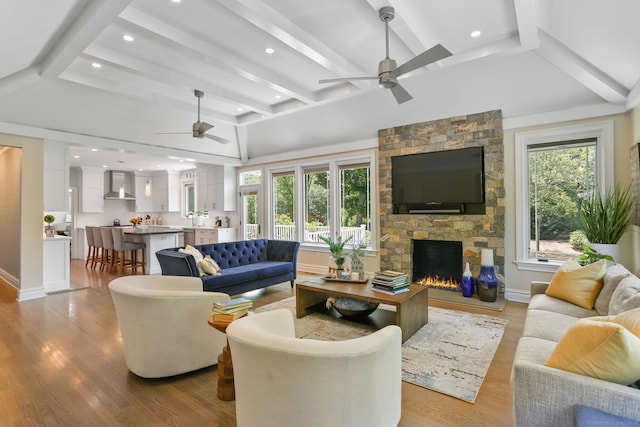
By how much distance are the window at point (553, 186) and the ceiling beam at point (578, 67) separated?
0.59 m

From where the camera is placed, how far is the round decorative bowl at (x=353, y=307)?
367cm

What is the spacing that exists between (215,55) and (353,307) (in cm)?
334

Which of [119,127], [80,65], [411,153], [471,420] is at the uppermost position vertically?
[80,65]

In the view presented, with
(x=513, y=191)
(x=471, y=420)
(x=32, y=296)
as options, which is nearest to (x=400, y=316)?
(x=471, y=420)

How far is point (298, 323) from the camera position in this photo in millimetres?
3793

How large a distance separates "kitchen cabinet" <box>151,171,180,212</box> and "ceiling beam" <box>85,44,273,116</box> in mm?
5375

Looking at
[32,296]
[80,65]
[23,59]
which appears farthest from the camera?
[32,296]

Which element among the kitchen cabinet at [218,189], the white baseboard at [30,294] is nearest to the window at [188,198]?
the kitchen cabinet at [218,189]

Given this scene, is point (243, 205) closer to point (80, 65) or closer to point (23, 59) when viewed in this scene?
point (80, 65)

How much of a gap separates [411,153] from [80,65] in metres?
4.99

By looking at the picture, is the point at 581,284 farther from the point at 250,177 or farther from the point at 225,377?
the point at 250,177

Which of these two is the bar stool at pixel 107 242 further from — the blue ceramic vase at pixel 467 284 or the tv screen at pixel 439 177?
the blue ceramic vase at pixel 467 284

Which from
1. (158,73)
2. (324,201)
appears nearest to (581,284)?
(324,201)

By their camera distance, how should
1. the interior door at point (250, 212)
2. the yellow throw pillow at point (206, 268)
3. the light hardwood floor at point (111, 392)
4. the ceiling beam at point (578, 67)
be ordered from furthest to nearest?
the interior door at point (250, 212) < the yellow throw pillow at point (206, 268) < the ceiling beam at point (578, 67) < the light hardwood floor at point (111, 392)
